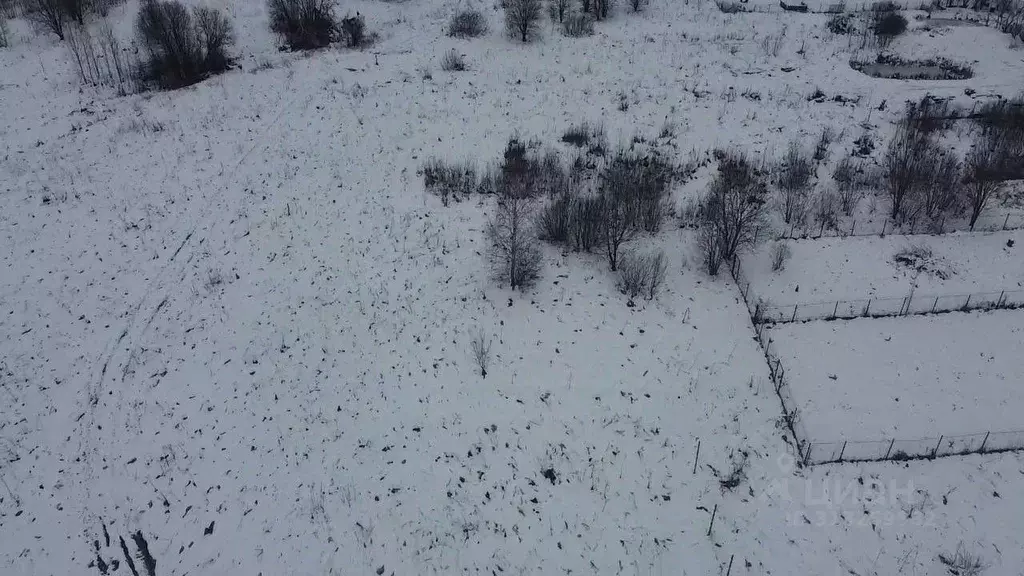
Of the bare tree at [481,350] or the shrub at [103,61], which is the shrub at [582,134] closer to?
the bare tree at [481,350]

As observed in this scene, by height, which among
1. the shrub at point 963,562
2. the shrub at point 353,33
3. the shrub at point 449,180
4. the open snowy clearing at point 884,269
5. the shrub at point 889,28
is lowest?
the shrub at point 963,562

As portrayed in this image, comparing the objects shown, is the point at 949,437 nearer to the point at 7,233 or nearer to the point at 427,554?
the point at 427,554

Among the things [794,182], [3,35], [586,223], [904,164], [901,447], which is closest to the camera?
[901,447]

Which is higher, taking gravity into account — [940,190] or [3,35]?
[3,35]

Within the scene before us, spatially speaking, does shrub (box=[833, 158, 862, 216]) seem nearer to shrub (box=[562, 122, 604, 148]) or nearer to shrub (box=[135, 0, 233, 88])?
shrub (box=[562, 122, 604, 148])

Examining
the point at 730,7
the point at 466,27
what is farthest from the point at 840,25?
the point at 466,27

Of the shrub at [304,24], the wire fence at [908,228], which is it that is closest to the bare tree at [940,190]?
the wire fence at [908,228]

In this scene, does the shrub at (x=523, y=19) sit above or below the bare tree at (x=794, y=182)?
above

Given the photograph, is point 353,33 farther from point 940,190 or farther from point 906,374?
point 906,374
